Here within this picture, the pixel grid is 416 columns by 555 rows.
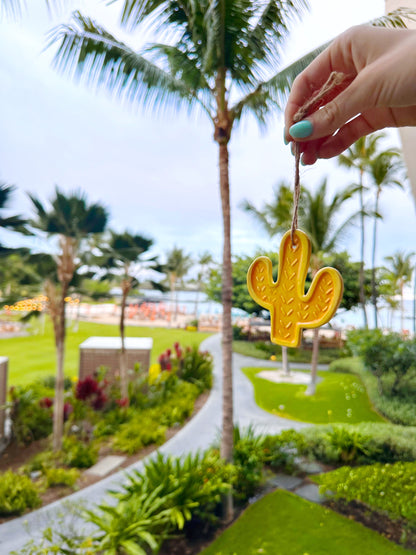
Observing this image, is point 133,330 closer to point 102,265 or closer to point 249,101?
point 102,265

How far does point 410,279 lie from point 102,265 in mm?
16371

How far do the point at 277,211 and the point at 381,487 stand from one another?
20.2 feet

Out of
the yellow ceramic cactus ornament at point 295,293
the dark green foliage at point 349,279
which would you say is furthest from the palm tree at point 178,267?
the yellow ceramic cactus ornament at point 295,293

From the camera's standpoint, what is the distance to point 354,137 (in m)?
1.17

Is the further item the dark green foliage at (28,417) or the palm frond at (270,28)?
the dark green foliage at (28,417)

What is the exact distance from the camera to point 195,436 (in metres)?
6.04

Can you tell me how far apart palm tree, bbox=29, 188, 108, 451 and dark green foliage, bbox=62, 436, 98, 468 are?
A: 14 centimetres

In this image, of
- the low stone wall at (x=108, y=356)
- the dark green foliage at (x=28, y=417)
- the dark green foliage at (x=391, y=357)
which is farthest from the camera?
the low stone wall at (x=108, y=356)

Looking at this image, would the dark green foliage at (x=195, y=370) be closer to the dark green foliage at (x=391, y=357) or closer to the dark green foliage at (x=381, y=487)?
the dark green foliage at (x=391, y=357)

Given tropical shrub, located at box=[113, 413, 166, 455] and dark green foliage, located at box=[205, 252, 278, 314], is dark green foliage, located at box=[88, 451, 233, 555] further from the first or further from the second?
dark green foliage, located at box=[205, 252, 278, 314]

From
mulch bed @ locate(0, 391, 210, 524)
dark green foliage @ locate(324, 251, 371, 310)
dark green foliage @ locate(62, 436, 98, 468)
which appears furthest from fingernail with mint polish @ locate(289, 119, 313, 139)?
dark green foliage @ locate(324, 251, 371, 310)

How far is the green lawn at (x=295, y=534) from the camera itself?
3197 mm

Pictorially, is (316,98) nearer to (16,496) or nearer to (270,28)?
(270,28)

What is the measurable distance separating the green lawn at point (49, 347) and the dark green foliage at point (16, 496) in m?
4.39
